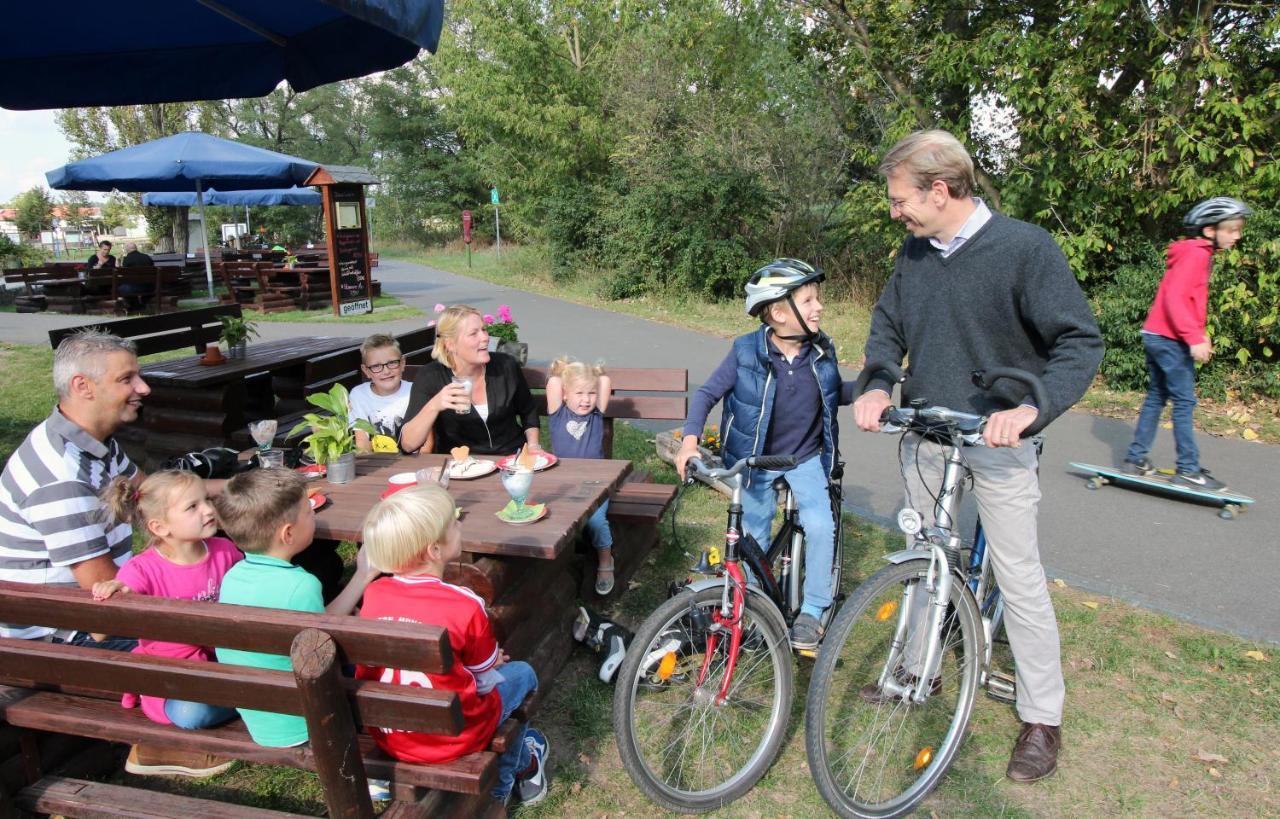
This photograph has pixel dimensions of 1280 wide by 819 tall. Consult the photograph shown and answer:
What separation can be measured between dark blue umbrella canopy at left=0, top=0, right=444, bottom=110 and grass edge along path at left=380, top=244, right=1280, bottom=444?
24.4 feet

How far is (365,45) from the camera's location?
4086 millimetres

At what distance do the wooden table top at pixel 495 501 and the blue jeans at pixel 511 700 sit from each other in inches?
15.0

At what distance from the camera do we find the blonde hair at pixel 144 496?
2.84m

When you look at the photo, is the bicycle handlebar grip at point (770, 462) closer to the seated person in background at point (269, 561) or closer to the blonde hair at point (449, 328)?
the seated person in background at point (269, 561)

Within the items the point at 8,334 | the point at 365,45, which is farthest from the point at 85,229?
the point at 365,45

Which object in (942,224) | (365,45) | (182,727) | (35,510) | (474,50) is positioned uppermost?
(474,50)

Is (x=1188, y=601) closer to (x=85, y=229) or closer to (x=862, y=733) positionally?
(x=862, y=733)

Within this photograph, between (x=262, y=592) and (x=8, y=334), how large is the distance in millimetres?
13905

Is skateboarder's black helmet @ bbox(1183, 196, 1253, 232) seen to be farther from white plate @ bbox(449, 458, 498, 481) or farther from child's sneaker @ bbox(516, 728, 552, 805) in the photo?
child's sneaker @ bbox(516, 728, 552, 805)

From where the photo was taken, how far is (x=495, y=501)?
341 centimetres

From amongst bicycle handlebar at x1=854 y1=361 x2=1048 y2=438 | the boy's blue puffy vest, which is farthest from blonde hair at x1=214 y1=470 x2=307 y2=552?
bicycle handlebar at x1=854 y1=361 x2=1048 y2=438

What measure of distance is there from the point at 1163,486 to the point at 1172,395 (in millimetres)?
647

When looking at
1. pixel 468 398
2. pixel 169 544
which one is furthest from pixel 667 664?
pixel 468 398

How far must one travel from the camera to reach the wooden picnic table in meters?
6.08
